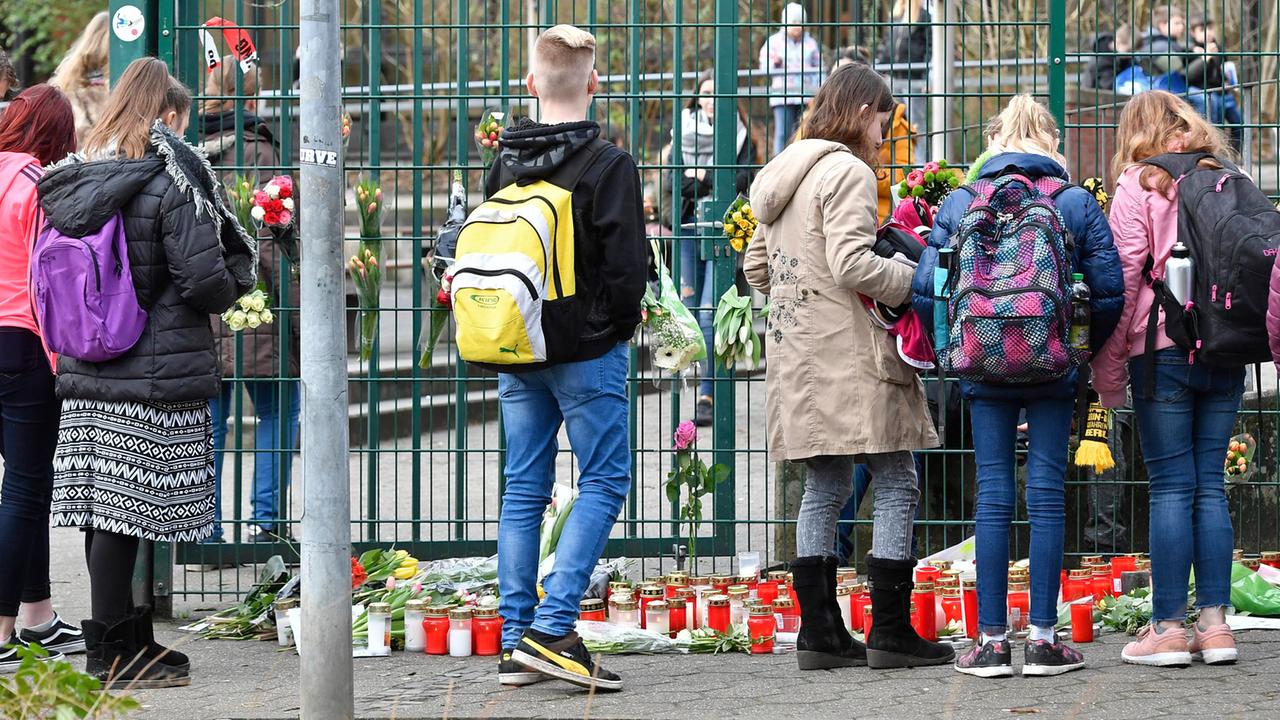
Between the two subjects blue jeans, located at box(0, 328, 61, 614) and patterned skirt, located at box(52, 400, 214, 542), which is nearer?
patterned skirt, located at box(52, 400, 214, 542)

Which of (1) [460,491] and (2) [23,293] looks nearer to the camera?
(2) [23,293]

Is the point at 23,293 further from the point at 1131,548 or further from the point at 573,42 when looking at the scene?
the point at 1131,548

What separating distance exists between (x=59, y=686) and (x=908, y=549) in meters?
2.60

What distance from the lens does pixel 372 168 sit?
249 inches

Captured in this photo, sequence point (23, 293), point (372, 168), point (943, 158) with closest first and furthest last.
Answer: point (23, 293)
point (372, 168)
point (943, 158)

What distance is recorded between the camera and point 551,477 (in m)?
5.15

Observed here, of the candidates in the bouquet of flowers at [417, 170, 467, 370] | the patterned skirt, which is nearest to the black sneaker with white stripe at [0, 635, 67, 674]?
the patterned skirt

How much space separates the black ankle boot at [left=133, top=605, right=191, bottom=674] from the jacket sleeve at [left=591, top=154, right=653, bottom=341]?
71.7 inches

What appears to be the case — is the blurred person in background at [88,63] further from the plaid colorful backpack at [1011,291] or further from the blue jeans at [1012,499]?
the blue jeans at [1012,499]

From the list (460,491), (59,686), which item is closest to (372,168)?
(460,491)

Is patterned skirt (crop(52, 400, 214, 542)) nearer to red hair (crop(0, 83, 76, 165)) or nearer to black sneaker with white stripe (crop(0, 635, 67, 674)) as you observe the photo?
black sneaker with white stripe (crop(0, 635, 67, 674))

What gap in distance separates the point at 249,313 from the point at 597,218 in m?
1.94

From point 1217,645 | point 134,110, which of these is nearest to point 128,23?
point 134,110

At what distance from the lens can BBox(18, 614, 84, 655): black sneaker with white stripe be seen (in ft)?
18.9
